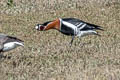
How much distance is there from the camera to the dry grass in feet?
24.3

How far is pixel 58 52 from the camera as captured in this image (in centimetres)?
963

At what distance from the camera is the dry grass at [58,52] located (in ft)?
24.3

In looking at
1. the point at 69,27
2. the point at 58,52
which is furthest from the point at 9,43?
the point at 69,27

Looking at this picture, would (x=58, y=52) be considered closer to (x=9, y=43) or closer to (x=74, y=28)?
(x=74, y=28)

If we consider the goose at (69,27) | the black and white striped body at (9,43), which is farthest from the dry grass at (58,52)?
the goose at (69,27)

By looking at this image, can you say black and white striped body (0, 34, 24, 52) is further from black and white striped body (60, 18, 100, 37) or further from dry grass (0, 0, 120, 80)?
black and white striped body (60, 18, 100, 37)

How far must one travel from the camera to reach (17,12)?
17.5 m

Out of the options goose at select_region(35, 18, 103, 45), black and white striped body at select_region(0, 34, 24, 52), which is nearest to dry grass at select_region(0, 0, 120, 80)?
black and white striped body at select_region(0, 34, 24, 52)

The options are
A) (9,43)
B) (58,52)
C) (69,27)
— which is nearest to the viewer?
(9,43)

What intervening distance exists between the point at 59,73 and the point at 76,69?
1.20 ft

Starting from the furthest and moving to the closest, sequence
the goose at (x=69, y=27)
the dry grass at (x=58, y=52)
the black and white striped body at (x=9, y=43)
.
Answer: the goose at (x=69, y=27) < the black and white striped body at (x=9, y=43) < the dry grass at (x=58, y=52)

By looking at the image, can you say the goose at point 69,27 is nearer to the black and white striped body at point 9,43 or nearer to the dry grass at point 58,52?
the dry grass at point 58,52

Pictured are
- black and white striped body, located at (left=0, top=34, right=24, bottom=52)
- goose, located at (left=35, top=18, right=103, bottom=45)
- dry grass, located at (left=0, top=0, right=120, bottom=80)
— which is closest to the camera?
dry grass, located at (left=0, top=0, right=120, bottom=80)

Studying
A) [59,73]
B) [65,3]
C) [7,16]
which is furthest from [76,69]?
[65,3]
